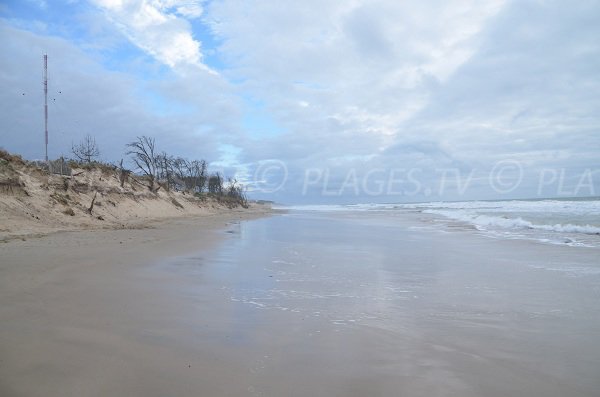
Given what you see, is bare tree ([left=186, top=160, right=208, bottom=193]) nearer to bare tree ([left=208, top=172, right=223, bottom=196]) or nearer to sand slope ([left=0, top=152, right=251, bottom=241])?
bare tree ([left=208, top=172, right=223, bottom=196])

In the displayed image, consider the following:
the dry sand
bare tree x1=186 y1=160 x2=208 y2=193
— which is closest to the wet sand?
the dry sand

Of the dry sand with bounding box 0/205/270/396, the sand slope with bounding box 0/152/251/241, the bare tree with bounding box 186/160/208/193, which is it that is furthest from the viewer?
the bare tree with bounding box 186/160/208/193

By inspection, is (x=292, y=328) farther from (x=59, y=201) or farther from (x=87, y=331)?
(x=59, y=201)

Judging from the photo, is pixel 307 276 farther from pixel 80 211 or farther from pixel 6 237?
pixel 80 211

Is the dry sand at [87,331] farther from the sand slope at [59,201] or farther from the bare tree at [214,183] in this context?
the bare tree at [214,183]

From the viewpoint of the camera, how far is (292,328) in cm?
398

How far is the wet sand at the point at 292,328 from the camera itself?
Answer: 2744 mm

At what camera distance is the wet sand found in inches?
108

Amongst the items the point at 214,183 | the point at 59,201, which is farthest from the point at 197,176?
the point at 59,201

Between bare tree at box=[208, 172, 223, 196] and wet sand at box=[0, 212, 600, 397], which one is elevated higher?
bare tree at box=[208, 172, 223, 196]

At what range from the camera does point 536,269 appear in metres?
7.59

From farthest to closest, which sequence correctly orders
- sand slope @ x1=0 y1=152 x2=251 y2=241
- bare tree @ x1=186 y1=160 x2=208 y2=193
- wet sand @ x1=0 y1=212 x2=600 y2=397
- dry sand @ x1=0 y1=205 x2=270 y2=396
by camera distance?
bare tree @ x1=186 y1=160 x2=208 y2=193, sand slope @ x1=0 y1=152 x2=251 y2=241, wet sand @ x1=0 y1=212 x2=600 y2=397, dry sand @ x1=0 y1=205 x2=270 y2=396

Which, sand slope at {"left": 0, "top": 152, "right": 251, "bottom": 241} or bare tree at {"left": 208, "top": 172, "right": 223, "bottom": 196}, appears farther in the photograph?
bare tree at {"left": 208, "top": 172, "right": 223, "bottom": 196}

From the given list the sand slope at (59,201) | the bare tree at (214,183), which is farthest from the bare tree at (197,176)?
the sand slope at (59,201)
